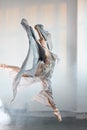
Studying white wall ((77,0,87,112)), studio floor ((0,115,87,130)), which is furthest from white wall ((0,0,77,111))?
studio floor ((0,115,87,130))

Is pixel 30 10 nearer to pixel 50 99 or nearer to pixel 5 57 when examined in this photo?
pixel 5 57

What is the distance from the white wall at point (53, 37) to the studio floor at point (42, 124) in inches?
27.3

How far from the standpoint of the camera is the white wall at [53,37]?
504cm

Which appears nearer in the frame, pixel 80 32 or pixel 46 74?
pixel 46 74

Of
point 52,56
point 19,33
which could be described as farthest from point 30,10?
point 52,56

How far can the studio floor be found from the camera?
12.3 feet

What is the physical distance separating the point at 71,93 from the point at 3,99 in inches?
42.0

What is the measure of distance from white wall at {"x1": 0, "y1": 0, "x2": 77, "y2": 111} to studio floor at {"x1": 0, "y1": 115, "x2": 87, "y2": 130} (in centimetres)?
69

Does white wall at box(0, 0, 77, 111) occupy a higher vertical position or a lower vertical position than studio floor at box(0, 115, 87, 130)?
higher

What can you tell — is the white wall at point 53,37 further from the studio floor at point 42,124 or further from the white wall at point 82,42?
the studio floor at point 42,124

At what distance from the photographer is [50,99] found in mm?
2982

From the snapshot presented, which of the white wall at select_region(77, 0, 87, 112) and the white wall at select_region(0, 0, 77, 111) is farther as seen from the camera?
the white wall at select_region(0, 0, 77, 111)

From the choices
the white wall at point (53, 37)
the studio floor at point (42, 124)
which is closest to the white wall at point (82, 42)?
the white wall at point (53, 37)

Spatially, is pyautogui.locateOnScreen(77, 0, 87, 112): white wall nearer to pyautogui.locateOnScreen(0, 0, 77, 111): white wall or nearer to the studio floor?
pyautogui.locateOnScreen(0, 0, 77, 111): white wall
